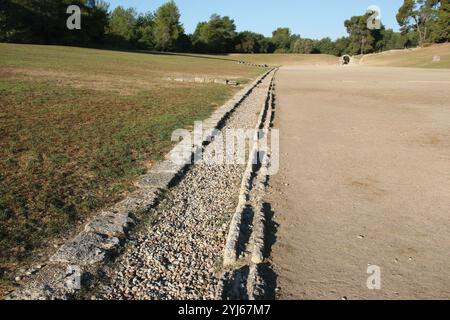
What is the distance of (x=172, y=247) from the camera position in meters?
3.47

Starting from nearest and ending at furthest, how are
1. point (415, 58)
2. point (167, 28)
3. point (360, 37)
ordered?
point (415, 58)
point (167, 28)
point (360, 37)

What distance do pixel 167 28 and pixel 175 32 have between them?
241cm

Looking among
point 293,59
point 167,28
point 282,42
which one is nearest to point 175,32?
point 167,28

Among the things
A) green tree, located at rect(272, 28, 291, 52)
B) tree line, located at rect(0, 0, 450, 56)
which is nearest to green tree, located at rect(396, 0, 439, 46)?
tree line, located at rect(0, 0, 450, 56)

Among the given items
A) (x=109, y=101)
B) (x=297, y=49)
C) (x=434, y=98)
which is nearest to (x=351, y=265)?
(x=109, y=101)

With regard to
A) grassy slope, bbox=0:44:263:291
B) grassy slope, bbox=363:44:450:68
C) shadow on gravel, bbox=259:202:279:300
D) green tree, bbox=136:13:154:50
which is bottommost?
shadow on gravel, bbox=259:202:279:300

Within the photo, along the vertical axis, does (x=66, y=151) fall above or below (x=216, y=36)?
below

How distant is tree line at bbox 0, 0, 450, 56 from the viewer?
5484cm

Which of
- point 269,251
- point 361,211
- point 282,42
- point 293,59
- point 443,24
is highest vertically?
point 282,42

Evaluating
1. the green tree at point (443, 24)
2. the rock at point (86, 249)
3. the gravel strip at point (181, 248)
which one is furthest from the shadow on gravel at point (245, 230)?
the green tree at point (443, 24)

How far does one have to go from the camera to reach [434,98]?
591 inches

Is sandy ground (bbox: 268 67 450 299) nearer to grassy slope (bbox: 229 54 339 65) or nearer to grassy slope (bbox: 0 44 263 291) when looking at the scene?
grassy slope (bbox: 0 44 263 291)

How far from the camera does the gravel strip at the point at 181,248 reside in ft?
9.50

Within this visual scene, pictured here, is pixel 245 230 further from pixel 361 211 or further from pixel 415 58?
pixel 415 58
